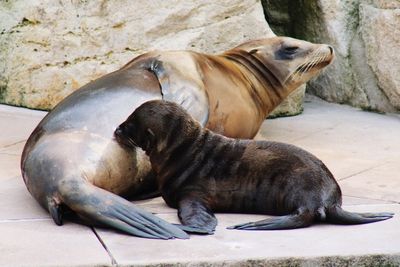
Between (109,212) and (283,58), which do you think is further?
(283,58)

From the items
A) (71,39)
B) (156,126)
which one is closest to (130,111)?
(156,126)

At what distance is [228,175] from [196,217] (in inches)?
14.2

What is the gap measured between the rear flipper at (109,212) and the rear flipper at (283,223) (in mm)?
365

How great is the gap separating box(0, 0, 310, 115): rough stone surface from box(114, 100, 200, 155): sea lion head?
259 centimetres

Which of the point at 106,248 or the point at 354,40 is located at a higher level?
the point at 106,248

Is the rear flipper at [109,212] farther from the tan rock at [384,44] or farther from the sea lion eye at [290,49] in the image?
the tan rock at [384,44]

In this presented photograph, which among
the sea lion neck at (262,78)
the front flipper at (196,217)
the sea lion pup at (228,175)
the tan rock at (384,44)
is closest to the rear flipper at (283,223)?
the sea lion pup at (228,175)

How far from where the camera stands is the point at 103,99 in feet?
18.5

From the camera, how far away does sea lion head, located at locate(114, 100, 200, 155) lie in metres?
5.25

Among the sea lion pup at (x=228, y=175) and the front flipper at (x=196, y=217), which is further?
the sea lion pup at (x=228, y=175)

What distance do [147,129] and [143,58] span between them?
1.07m

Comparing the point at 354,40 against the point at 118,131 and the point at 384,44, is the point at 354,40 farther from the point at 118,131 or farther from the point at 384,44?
the point at 118,131

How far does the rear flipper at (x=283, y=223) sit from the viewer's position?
4.85 m

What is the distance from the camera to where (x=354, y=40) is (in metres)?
8.70
